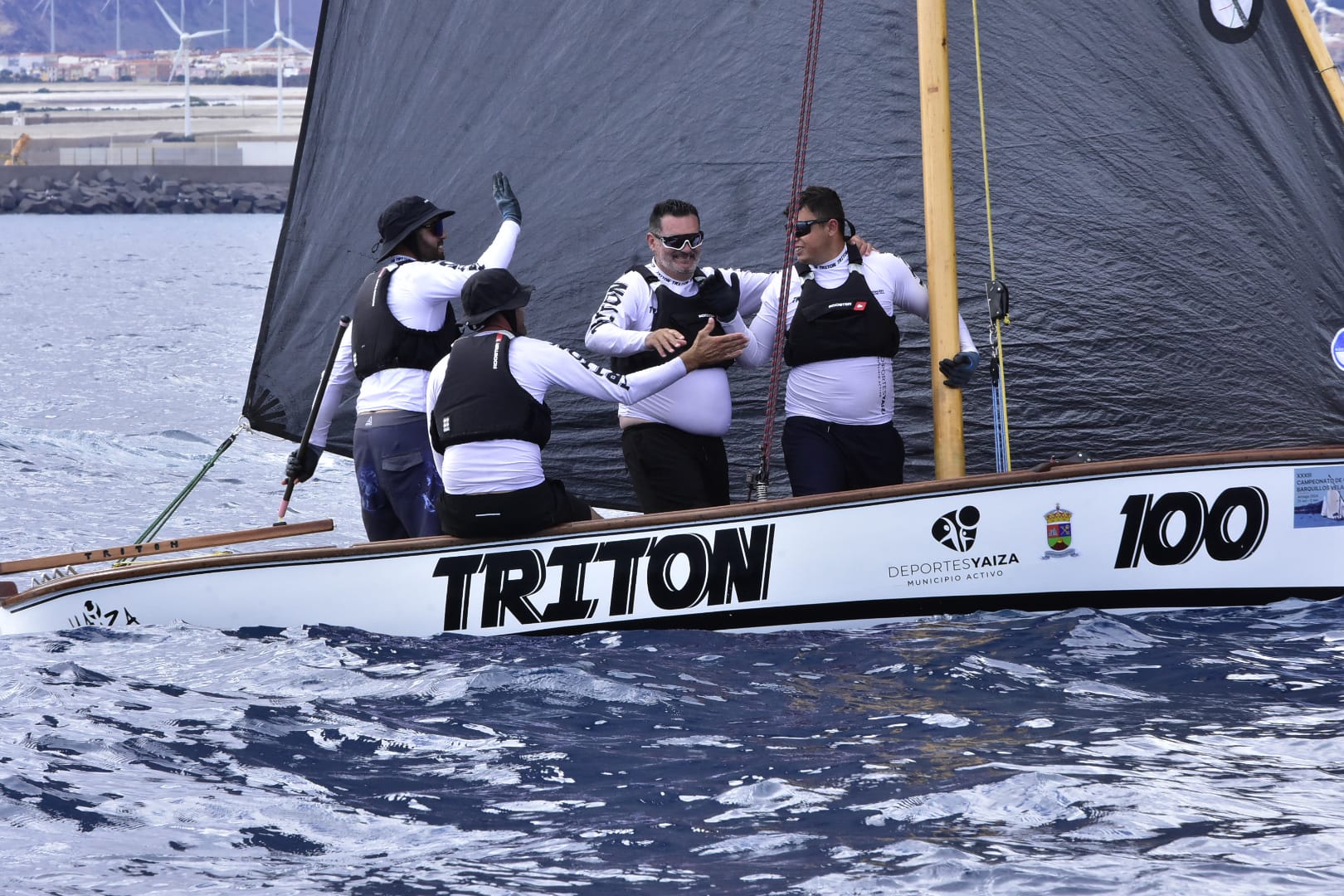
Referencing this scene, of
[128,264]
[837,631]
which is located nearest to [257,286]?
[128,264]

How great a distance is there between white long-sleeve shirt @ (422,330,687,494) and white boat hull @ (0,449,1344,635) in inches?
8.7

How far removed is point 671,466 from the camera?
607cm

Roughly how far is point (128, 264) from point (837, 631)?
140 ft

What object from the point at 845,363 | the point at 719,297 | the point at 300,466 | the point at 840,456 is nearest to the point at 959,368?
the point at 845,363

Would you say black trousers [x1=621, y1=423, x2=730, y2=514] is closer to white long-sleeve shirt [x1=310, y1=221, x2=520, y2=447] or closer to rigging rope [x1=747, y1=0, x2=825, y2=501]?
rigging rope [x1=747, y1=0, x2=825, y2=501]

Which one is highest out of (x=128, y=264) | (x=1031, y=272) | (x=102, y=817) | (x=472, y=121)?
(x=128, y=264)

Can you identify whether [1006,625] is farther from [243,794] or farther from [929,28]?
[243,794]

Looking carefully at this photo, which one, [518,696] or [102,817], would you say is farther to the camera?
[518,696]

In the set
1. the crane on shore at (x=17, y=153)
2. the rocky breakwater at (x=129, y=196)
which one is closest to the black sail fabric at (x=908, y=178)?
the rocky breakwater at (x=129, y=196)

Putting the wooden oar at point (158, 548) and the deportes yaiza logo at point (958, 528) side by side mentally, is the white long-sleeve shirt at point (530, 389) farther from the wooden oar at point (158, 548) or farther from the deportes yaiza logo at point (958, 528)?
the deportes yaiza logo at point (958, 528)

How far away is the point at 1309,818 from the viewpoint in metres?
4.08

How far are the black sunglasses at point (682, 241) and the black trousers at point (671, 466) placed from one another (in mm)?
660

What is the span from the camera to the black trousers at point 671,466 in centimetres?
607

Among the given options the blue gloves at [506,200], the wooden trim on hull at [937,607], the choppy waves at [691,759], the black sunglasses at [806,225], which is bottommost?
the choppy waves at [691,759]
